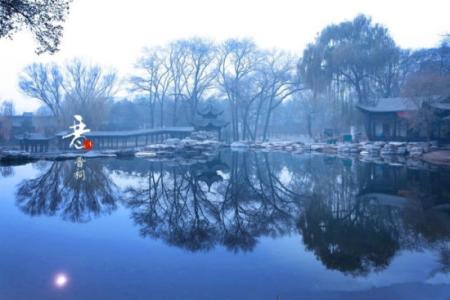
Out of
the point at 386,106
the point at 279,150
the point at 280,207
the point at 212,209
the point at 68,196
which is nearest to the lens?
the point at 212,209

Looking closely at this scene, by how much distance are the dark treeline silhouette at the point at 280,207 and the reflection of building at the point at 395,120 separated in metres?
8.67

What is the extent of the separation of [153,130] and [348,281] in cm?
2911

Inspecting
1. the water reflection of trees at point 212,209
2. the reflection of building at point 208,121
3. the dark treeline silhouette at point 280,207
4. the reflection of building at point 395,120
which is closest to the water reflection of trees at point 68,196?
the dark treeline silhouette at point 280,207

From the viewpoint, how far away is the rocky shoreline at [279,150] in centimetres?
1991

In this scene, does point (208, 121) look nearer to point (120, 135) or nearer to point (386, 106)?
point (120, 135)

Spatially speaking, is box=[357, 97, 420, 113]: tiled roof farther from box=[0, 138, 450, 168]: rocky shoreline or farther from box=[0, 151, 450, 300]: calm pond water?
box=[0, 151, 450, 300]: calm pond water

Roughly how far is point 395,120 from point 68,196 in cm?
2280

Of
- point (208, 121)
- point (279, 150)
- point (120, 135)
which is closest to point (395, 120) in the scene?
point (279, 150)

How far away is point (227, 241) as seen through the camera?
589 cm

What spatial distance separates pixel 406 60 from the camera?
3045 cm

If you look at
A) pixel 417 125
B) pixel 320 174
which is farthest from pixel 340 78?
pixel 320 174

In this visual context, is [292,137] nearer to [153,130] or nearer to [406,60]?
[406,60]

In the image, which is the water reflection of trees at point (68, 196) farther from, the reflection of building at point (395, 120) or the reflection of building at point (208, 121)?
the reflection of building at point (395, 120)

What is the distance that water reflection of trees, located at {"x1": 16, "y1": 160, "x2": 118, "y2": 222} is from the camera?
26.8ft
